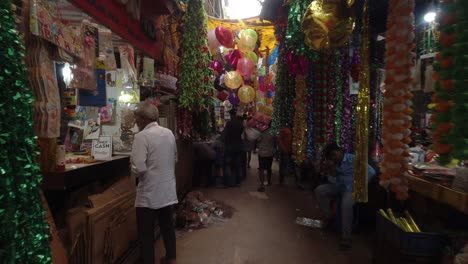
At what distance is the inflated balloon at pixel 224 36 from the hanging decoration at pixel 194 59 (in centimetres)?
113

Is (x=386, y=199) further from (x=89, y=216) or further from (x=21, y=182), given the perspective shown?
(x=21, y=182)

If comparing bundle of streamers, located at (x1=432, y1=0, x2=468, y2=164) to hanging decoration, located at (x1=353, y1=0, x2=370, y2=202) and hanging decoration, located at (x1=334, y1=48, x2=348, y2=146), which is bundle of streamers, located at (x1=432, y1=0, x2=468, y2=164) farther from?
hanging decoration, located at (x1=334, y1=48, x2=348, y2=146)

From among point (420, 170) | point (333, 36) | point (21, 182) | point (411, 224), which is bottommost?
point (411, 224)

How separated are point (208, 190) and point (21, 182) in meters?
5.95

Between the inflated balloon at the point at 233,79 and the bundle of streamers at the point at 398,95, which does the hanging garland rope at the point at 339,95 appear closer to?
the bundle of streamers at the point at 398,95

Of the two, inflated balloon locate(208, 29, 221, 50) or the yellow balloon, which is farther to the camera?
the yellow balloon

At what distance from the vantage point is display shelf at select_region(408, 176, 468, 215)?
1870 millimetres

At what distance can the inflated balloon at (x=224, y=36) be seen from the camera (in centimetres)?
602

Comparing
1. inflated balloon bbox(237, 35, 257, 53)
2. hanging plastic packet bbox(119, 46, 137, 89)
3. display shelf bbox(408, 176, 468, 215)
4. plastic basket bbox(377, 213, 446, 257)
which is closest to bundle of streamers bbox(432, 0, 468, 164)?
display shelf bbox(408, 176, 468, 215)

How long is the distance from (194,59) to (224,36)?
1.67 m

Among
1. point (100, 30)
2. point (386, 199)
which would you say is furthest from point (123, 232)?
point (386, 199)

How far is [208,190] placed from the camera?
698cm

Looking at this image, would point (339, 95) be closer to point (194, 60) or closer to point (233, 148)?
point (194, 60)

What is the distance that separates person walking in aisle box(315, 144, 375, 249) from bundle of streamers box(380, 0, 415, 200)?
1771mm
